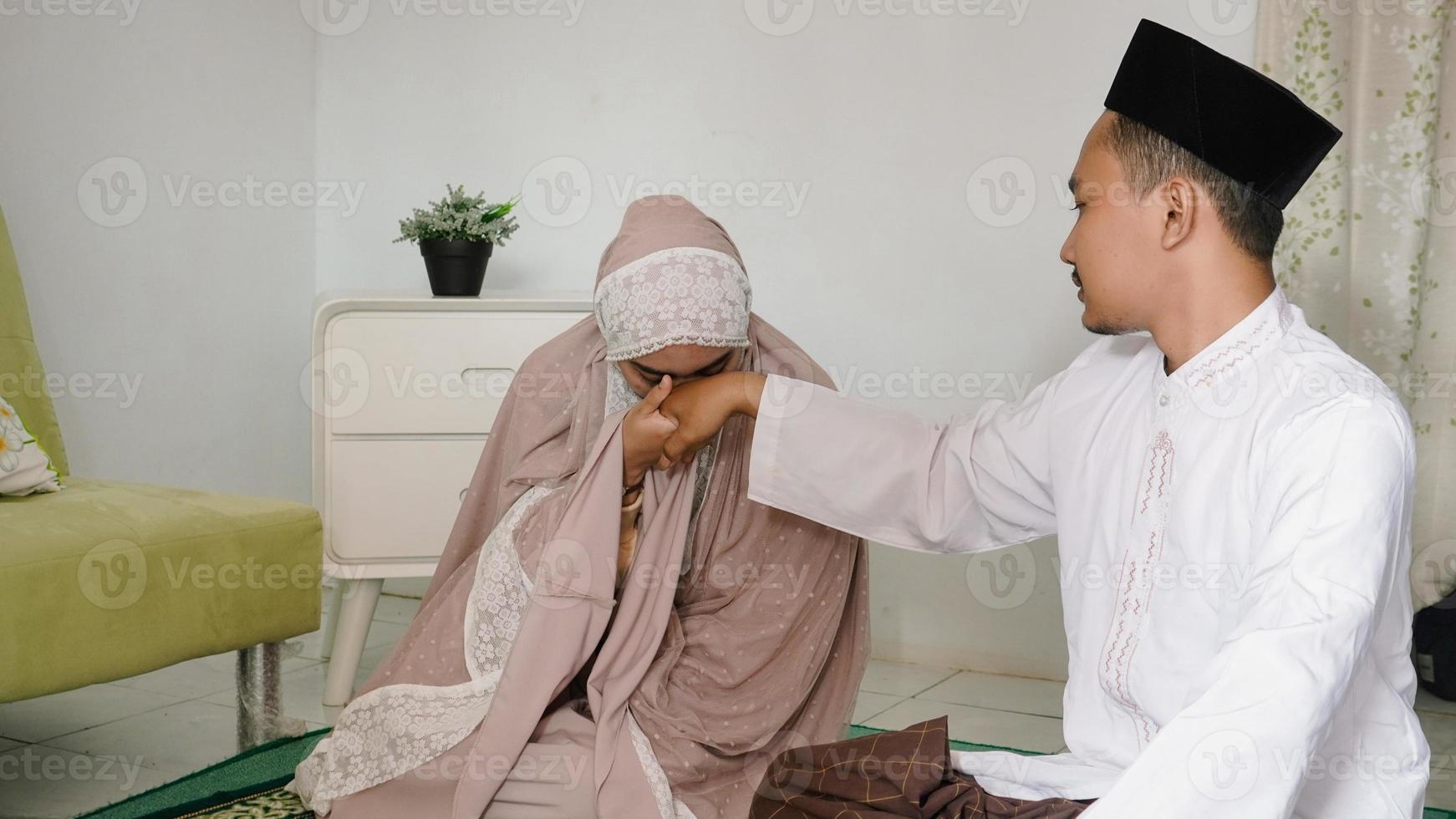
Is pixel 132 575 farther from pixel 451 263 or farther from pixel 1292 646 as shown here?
pixel 1292 646

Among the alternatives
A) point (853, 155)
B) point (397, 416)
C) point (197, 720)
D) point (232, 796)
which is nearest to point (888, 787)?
point (232, 796)

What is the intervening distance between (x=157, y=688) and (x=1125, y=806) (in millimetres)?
2443

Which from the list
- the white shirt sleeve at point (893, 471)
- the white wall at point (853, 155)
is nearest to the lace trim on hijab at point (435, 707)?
the white shirt sleeve at point (893, 471)

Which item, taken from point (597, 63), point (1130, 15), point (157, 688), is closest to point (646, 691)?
point (157, 688)

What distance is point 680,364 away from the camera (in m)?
1.68

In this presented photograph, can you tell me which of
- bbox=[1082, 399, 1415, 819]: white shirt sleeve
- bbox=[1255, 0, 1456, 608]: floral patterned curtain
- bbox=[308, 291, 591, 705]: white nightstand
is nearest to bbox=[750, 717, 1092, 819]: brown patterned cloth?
bbox=[1082, 399, 1415, 819]: white shirt sleeve

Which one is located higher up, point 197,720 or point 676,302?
point 676,302

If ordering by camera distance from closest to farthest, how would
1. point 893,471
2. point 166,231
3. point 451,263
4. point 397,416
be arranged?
1. point 893,471
2. point 397,416
3. point 451,263
4. point 166,231

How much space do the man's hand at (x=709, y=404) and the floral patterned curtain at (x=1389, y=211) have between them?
1489 millimetres

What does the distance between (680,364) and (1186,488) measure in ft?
2.29

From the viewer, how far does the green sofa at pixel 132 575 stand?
184 centimetres

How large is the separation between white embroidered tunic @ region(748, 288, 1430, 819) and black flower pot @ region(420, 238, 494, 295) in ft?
4.69

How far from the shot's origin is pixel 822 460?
62.5 inches

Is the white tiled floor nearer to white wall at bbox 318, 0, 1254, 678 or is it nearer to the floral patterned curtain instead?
white wall at bbox 318, 0, 1254, 678
